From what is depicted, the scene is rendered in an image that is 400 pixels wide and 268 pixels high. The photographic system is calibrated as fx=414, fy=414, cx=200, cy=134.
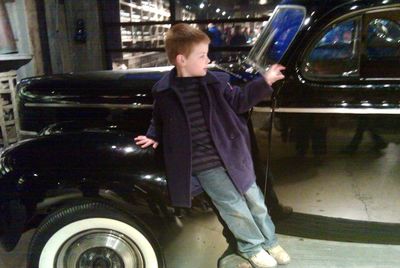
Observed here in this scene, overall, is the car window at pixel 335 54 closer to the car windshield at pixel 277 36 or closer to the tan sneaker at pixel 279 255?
the car windshield at pixel 277 36

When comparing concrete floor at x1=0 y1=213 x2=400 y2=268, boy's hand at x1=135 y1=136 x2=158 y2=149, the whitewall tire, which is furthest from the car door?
the whitewall tire

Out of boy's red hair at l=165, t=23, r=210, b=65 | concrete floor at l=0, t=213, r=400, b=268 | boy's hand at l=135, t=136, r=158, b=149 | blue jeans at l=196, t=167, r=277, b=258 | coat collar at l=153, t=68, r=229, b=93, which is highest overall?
boy's red hair at l=165, t=23, r=210, b=65

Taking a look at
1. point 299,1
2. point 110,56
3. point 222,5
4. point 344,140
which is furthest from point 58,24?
point 344,140

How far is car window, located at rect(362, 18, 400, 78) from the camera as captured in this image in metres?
2.44

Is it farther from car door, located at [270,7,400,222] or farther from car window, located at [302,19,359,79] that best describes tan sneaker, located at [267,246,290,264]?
car window, located at [302,19,359,79]

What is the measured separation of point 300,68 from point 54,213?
167cm

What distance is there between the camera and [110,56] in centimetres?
895

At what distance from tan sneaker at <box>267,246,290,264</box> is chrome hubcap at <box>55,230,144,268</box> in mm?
788

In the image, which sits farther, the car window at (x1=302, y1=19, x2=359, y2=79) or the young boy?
the car window at (x1=302, y1=19, x2=359, y2=79)

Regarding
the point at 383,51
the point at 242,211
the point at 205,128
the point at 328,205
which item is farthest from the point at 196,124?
the point at 383,51

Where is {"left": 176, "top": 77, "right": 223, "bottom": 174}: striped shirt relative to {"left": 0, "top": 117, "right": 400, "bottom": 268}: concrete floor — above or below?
above

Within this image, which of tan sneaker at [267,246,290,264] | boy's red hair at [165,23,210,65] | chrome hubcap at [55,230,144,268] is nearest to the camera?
boy's red hair at [165,23,210,65]

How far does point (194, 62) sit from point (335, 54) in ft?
2.97

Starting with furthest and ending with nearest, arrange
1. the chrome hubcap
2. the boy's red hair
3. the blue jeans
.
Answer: the chrome hubcap → the blue jeans → the boy's red hair
